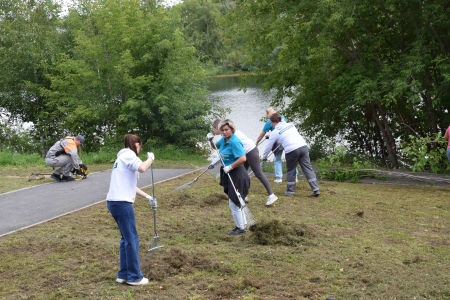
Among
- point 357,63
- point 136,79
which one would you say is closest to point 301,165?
point 357,63

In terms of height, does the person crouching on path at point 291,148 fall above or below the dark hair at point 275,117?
below

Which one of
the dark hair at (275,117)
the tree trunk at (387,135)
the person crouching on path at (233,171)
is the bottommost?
the tree trunk at (387,135)

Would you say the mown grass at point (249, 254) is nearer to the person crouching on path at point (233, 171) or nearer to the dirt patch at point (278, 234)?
the dirt patch at point (278, 234)

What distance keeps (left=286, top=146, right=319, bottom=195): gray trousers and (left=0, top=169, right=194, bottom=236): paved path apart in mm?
3286

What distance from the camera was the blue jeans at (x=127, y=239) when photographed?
6.48 m

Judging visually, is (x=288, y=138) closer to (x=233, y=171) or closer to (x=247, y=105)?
(x=233, y=171)

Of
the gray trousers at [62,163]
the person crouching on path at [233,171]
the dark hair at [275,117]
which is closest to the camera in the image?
the person crouching on path at [233,171]

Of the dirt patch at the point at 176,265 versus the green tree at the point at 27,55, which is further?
the green tree at the point at 27,55

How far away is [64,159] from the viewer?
14.2 meters

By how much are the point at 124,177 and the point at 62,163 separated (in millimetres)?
8109

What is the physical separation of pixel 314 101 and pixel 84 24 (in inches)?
370

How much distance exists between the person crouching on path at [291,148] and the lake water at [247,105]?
1115cm

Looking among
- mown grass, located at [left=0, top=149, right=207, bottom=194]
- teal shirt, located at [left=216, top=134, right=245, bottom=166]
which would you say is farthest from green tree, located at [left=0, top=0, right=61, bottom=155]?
teal shirt, located at [left=216, top=134, right=245, bottom=166]

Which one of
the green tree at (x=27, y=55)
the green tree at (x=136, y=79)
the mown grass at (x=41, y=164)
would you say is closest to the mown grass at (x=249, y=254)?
the mown grass at (x=41, y=164)
